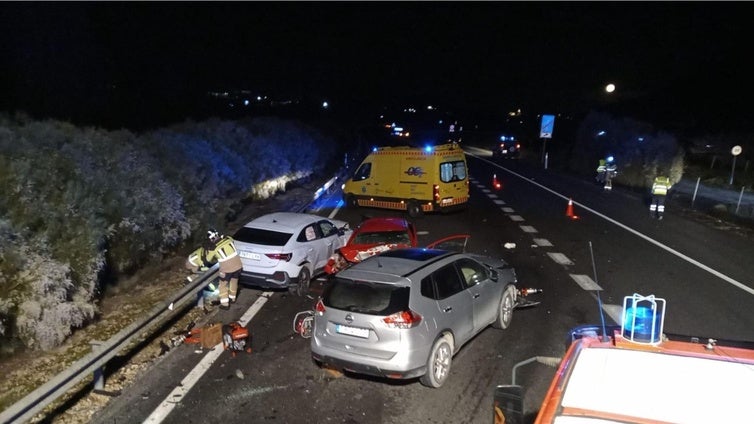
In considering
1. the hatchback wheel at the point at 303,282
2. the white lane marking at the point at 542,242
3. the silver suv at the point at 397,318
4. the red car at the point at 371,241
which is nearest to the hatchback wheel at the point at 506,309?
the silver suv at the point at 397,318

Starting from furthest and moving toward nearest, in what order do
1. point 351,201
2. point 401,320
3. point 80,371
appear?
point 351,201 < point 401,320 < point 80,371

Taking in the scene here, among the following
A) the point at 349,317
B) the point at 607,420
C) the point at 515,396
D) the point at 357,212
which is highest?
the point at 607,420

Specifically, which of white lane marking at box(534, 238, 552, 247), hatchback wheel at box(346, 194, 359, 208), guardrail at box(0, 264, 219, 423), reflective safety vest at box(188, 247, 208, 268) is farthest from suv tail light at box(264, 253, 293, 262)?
hatchback wheel at box(346, 194, 359, 208)

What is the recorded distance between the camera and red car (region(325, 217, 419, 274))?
11875 mm

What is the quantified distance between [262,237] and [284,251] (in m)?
0.76

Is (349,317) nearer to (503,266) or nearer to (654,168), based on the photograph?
(503,266)

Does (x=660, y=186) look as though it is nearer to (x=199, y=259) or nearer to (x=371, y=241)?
(x=371, y=241)

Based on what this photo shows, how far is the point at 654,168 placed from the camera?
3155 centimetres

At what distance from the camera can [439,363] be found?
24.0 feet

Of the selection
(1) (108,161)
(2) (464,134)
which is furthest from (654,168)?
(2) (464,134)

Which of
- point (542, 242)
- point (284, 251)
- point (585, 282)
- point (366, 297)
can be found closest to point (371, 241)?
point (284, 251)

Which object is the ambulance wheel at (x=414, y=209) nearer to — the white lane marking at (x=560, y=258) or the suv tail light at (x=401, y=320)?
the white lane marking at (x=560, y=258)

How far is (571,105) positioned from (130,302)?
72.0m

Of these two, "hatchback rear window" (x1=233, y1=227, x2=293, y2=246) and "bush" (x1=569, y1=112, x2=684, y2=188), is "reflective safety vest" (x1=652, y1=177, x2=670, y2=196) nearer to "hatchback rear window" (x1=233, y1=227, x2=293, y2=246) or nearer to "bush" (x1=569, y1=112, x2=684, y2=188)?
"bush" (x1=569, y1=112, x2=684, y2=188)
